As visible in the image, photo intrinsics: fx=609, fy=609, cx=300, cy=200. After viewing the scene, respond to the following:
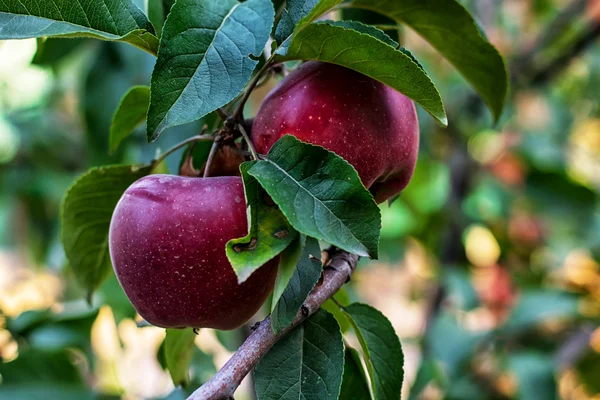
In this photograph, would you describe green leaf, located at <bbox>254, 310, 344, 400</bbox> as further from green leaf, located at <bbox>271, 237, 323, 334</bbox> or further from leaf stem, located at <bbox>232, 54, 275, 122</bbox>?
leaf stem, located at <bbox>232, 54, 275, 122</bbox>

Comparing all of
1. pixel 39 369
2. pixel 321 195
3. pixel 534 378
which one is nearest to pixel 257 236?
pixel 321 195

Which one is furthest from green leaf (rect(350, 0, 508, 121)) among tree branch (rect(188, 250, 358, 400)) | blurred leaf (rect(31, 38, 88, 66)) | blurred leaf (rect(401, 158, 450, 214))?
blurred leaf (rect(401, 158, 450, 214))

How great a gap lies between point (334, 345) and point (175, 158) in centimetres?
27

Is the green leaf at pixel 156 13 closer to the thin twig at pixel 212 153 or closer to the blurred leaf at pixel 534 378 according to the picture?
the thin twig at pixel 212 153

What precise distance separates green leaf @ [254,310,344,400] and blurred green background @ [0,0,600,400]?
349 millimetres

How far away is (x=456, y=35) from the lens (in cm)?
52

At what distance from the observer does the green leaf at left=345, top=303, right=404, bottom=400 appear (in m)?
0.45

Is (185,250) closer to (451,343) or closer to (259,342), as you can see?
(259,342)

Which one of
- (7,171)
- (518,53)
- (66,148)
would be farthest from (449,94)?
(7,171)

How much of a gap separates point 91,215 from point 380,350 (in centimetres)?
27

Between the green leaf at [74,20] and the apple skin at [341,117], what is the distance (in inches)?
3.8

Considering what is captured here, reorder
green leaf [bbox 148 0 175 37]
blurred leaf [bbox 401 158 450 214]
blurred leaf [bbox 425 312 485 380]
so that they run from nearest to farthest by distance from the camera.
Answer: green leaf [bbox 148 0 175 37] < blurred leaf [bbox 425 312 485 380] < blurred leaf [bbox 401 158 450 214]

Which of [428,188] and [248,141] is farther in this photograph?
[428,188]

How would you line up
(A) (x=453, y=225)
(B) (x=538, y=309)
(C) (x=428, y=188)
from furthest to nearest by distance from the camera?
(C) (x=428, y=188) < (A) (x=453, y=225) < (B) (x=538, y=309)
